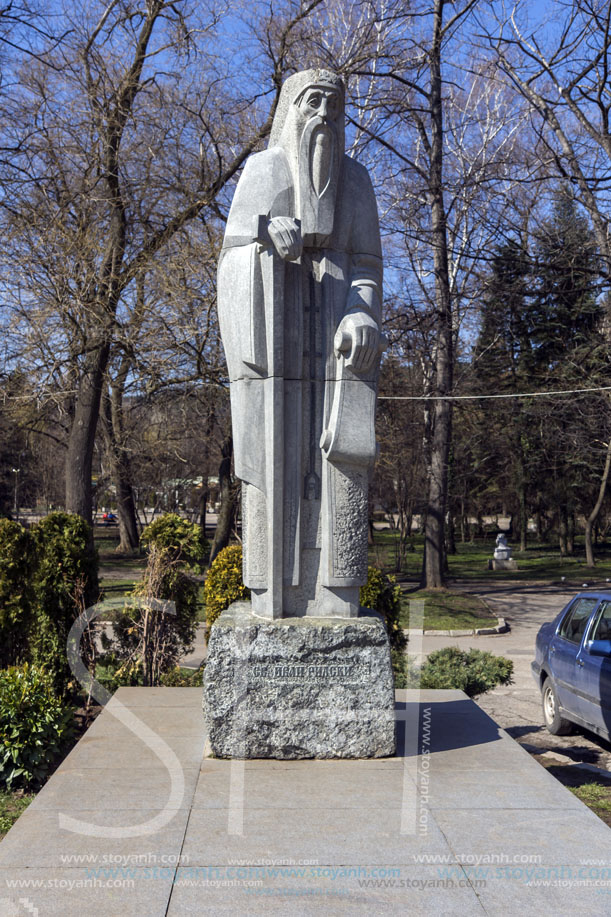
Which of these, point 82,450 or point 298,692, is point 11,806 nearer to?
point 298,692

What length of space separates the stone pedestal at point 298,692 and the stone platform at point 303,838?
126mm

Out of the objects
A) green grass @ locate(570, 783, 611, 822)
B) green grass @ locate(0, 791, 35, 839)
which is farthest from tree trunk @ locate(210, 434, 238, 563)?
green grass @ locate(570, 783, 611, 822)

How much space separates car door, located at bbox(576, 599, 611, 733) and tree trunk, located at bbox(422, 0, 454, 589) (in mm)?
12712

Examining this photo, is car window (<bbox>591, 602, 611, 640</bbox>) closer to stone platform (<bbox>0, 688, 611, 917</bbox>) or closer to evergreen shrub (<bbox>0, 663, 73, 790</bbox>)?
stone platform (<bbox>0, 688, 611, 917</bbox>)

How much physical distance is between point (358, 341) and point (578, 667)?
436 centimetres

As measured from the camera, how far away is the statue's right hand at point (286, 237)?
17.1ft

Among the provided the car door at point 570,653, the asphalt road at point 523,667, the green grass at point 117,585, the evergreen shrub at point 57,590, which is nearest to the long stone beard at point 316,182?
the evergreen shrub at point 57,590

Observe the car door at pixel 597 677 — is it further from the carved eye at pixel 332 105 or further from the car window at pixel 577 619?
the carved eye at pixel 332 105

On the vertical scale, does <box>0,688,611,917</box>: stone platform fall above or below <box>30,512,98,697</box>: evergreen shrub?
below

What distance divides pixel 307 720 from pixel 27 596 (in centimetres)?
421

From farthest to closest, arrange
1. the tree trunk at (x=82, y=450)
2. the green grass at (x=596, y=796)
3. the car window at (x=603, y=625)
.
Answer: the tree trunk at (x=82, y=450)
the car window at (x=603, y=625)
the green grass at (x=596, y=796)

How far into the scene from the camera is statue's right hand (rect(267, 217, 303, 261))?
5223 mm

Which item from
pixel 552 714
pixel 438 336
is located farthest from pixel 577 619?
pixel 438 336

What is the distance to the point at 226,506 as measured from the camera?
67.9 feet
